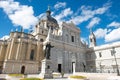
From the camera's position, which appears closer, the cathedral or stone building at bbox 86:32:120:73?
the cathedral

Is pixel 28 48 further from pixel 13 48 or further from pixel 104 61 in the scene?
pixel 104 61

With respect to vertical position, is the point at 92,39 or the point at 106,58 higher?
the point at 92,39

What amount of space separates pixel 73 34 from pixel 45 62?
23242 millimetres

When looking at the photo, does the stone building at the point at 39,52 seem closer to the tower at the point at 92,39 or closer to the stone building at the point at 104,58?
the stone building at the point at 104,58

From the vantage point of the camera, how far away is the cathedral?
1065 inches

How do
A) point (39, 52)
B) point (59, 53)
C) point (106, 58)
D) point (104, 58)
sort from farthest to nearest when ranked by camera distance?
point (104, 58) → point (106, 58) → point (39, 52) → point (59, 53)

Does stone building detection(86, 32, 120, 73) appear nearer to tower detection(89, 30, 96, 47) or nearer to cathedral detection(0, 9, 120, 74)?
cathedral detection(0, 9, 120, 74)

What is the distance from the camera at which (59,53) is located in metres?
29.6

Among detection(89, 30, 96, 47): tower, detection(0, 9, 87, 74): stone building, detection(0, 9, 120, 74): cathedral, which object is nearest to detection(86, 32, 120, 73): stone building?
detection(0, 9, 120, 74): cathedral

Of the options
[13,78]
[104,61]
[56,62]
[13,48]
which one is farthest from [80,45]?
[13,78]

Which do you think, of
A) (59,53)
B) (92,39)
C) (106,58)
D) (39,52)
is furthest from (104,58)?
(39,52)

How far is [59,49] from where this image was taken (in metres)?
30.1

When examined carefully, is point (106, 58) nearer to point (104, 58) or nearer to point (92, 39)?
point (104, 58)

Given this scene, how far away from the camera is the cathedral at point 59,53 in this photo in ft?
88.8
